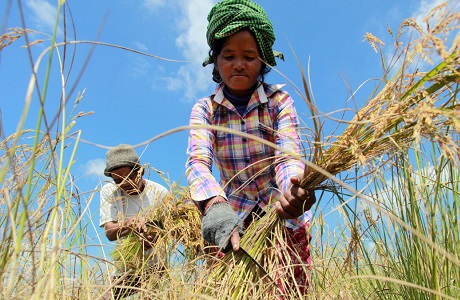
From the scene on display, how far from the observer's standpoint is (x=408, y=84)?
1.09 meters

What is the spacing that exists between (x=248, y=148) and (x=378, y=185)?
0.62 m

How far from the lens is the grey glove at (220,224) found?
1.46m

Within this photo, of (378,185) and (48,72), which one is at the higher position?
(48,72)

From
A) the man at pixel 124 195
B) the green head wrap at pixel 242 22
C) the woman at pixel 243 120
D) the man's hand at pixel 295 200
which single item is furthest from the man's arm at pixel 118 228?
the man's hand at pixel 295 200

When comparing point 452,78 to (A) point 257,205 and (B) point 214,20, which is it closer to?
(A) point 257,205

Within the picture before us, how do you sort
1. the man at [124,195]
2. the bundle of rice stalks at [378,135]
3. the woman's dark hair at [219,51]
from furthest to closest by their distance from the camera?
the man at [124,195]
the woman's dark hair at [219,51]
the bundle of rice stalks at [378,135]

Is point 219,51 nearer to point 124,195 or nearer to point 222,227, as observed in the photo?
point 222,227

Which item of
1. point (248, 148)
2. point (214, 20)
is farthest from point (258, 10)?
point (248, 148)

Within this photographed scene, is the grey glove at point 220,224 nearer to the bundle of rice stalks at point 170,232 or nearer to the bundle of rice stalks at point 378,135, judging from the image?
the bundle of rice stalks at point 378,135

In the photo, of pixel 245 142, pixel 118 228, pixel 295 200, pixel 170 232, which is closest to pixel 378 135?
pixel 295 200

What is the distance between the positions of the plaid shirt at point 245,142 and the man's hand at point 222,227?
9.7 inches

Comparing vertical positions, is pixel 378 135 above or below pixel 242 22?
below

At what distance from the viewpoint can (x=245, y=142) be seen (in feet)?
6.32

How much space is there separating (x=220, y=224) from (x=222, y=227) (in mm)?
12
